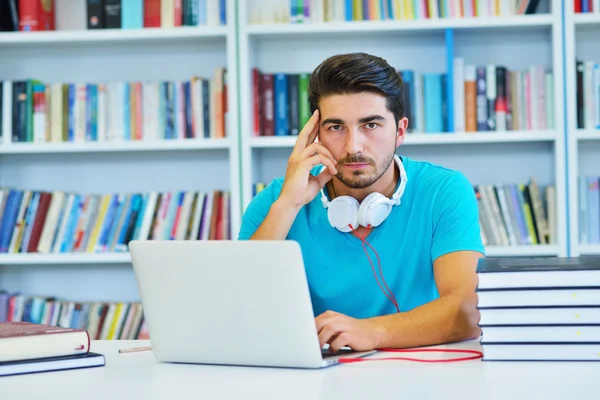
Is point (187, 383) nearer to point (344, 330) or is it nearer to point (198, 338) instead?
point (198, 338)

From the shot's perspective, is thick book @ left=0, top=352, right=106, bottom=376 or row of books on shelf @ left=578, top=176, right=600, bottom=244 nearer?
thick book @ left=0, top=352, right=106, bottom=376

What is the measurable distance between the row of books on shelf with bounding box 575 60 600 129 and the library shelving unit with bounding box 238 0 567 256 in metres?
0.08

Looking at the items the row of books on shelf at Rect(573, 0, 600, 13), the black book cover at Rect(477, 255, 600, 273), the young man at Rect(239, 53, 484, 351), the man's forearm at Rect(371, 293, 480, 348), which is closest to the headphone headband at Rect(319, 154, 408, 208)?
the young man at Rect(239, 53, 484, 351)

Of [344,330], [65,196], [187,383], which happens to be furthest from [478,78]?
[187,383]

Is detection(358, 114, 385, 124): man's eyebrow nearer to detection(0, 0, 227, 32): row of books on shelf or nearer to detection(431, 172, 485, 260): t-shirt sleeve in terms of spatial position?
detection(431, 172, 485, 260): t-shirt sleeve

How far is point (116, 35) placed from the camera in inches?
124

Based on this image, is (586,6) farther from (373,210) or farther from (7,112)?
(7,112)

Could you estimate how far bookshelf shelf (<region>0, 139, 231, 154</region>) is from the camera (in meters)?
3.10

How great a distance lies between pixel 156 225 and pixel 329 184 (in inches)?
50.1

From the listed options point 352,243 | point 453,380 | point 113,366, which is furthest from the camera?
point 352,243

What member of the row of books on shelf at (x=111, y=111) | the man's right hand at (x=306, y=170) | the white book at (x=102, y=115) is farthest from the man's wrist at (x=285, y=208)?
the white book at (x=102, y=115)

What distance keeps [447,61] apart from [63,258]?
63.5 inches

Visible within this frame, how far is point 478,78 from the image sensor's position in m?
3.05

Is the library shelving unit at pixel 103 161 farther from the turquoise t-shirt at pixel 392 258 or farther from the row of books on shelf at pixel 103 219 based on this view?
the turquoise t-shirt at pixel 392 258
